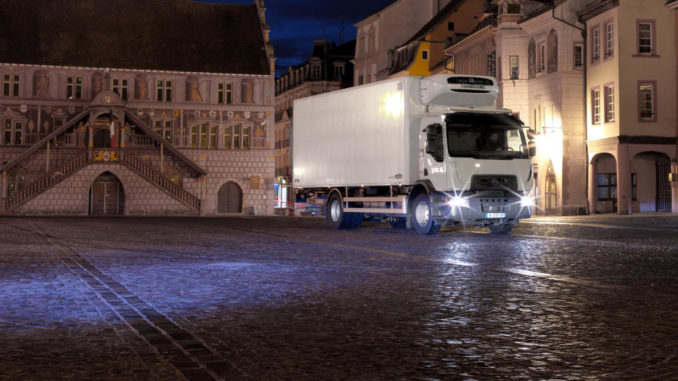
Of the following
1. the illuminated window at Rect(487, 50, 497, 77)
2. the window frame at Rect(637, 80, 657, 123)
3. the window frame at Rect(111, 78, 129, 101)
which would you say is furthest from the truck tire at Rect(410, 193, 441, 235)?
the window frame at Rect(111, 78, 129, 101)

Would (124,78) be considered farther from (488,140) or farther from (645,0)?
(488,140)

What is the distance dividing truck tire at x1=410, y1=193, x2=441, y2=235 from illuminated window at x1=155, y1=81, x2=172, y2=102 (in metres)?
37.8

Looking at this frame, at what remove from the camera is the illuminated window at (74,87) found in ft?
185

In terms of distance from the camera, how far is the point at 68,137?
55.7 metres

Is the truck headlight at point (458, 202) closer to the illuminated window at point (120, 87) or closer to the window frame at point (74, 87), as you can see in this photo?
the illuminated window at point (120, 87)

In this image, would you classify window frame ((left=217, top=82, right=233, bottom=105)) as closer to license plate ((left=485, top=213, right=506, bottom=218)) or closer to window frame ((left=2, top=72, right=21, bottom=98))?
window frame ((left=2, top=72, right=21, bottom=98))

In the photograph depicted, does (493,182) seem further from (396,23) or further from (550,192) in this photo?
(396,23)

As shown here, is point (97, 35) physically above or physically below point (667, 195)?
above

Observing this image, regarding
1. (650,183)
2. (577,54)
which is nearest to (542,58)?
(577,54)

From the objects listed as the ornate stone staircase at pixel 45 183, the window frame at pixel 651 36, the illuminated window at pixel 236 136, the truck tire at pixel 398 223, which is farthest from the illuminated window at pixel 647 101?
the ornate stone staircase at pixel 45 183

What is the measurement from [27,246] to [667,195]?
103 ft

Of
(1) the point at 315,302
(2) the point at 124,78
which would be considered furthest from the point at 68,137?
(1) the point at 315,302

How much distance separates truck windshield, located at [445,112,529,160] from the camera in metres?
22.1

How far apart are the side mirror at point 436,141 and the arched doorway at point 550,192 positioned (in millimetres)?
23252
